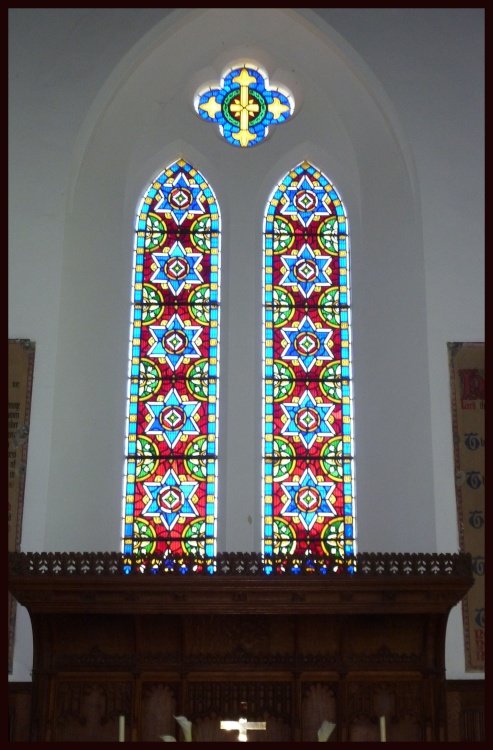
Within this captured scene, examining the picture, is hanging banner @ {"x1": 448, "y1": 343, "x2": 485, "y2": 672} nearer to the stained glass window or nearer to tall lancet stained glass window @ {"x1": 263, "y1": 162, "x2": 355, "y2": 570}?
tall lancet stained glass window @ {"x1": 263, "y1": 162, "x2": 355, "y2": 570}

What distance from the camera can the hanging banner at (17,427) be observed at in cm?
929

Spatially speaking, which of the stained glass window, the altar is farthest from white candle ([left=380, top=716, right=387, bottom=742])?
the stained glass window

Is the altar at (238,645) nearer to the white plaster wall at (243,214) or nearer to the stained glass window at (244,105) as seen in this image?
the white plaster wall at (243,214)

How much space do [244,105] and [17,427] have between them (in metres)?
4.04

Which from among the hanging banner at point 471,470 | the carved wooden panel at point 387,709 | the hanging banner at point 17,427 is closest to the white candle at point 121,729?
the hanging banner at point 17,427

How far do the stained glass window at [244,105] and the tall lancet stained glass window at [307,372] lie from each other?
1.88 feet

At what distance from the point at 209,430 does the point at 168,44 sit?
373cm

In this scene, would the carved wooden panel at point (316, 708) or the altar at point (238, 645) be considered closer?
the altar at point (238, 645)

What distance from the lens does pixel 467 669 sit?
895cm

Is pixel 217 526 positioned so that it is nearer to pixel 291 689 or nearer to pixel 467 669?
pixel 291 689

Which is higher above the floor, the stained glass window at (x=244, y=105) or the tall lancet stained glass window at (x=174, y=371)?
the stained glass window at (x=244, y=105)

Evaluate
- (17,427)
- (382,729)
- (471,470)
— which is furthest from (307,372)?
(382,729)

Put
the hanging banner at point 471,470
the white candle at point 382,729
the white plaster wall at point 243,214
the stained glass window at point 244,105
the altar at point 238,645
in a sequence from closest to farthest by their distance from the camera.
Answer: the white candle at point 382,729 < the altar at point 238,645 < the hanging banner at point 471,470 < the white plaster wall at point 243,214 < the stained glass window at point 244,105

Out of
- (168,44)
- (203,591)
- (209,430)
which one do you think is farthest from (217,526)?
(168,44)
